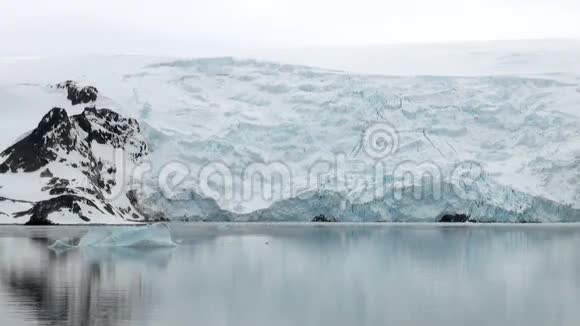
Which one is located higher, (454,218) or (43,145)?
(43,145)

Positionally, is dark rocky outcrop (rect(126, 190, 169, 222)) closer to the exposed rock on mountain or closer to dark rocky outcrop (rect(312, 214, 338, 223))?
the exposed rock on mountain

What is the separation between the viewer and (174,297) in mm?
17812

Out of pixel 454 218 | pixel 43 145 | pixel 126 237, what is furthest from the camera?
pixel 43 145

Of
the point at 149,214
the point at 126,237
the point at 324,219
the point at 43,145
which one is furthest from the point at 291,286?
the point at 43,145

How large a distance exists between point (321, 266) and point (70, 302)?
1055 centimetres

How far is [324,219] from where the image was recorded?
192 ft

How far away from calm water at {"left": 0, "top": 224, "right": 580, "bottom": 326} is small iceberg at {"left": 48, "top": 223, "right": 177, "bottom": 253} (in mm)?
750

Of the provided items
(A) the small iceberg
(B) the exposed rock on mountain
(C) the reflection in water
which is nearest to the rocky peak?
(B) the exposed rock on mountain

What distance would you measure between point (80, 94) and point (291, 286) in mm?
49006

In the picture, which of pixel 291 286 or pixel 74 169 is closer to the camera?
pixel 291 286

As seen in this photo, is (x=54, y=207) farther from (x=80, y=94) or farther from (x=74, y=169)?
(x=80, y=94)

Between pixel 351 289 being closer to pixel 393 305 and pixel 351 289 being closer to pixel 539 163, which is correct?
pixel 393 305

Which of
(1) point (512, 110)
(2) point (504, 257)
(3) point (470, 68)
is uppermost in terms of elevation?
(3) point (470, 68)

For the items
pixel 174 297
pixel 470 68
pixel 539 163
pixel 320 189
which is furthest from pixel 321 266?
pixel 470 68
